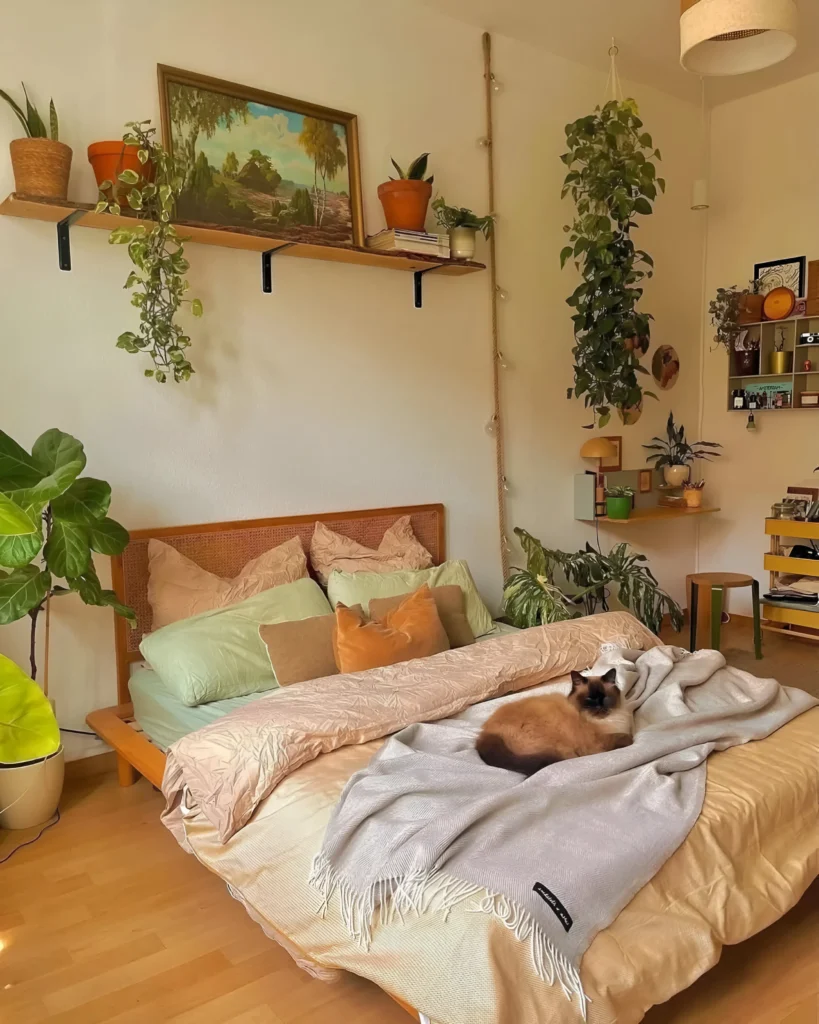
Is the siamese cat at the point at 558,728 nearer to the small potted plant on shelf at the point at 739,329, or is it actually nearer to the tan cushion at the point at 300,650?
the tan cushion at the point at 300,650

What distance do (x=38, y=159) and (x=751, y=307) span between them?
3.78m

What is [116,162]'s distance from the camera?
2742 mm

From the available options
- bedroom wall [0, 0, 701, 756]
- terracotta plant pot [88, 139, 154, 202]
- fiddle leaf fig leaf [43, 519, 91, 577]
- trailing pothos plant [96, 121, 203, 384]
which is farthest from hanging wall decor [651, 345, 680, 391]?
fiddle leaf fig leaf [43, 519, 91, 577]

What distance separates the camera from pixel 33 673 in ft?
9.26

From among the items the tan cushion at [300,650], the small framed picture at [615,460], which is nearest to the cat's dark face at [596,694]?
the tan cushion at [300,650]

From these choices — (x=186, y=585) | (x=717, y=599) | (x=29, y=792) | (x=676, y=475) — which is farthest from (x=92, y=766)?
(x=676, y=475)

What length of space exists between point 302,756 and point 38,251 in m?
1.92

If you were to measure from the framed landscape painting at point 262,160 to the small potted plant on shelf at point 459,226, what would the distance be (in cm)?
37

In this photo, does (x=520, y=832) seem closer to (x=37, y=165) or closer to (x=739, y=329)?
(x=37, y=165)

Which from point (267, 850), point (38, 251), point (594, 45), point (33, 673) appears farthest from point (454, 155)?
point (267, 850)

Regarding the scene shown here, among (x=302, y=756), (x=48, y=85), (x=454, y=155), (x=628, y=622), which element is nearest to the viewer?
(x=302, y=756)

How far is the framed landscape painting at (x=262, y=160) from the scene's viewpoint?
3064 mm

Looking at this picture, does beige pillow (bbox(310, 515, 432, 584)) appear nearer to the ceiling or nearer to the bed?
the bed

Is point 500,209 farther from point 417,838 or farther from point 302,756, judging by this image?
point 417,838
